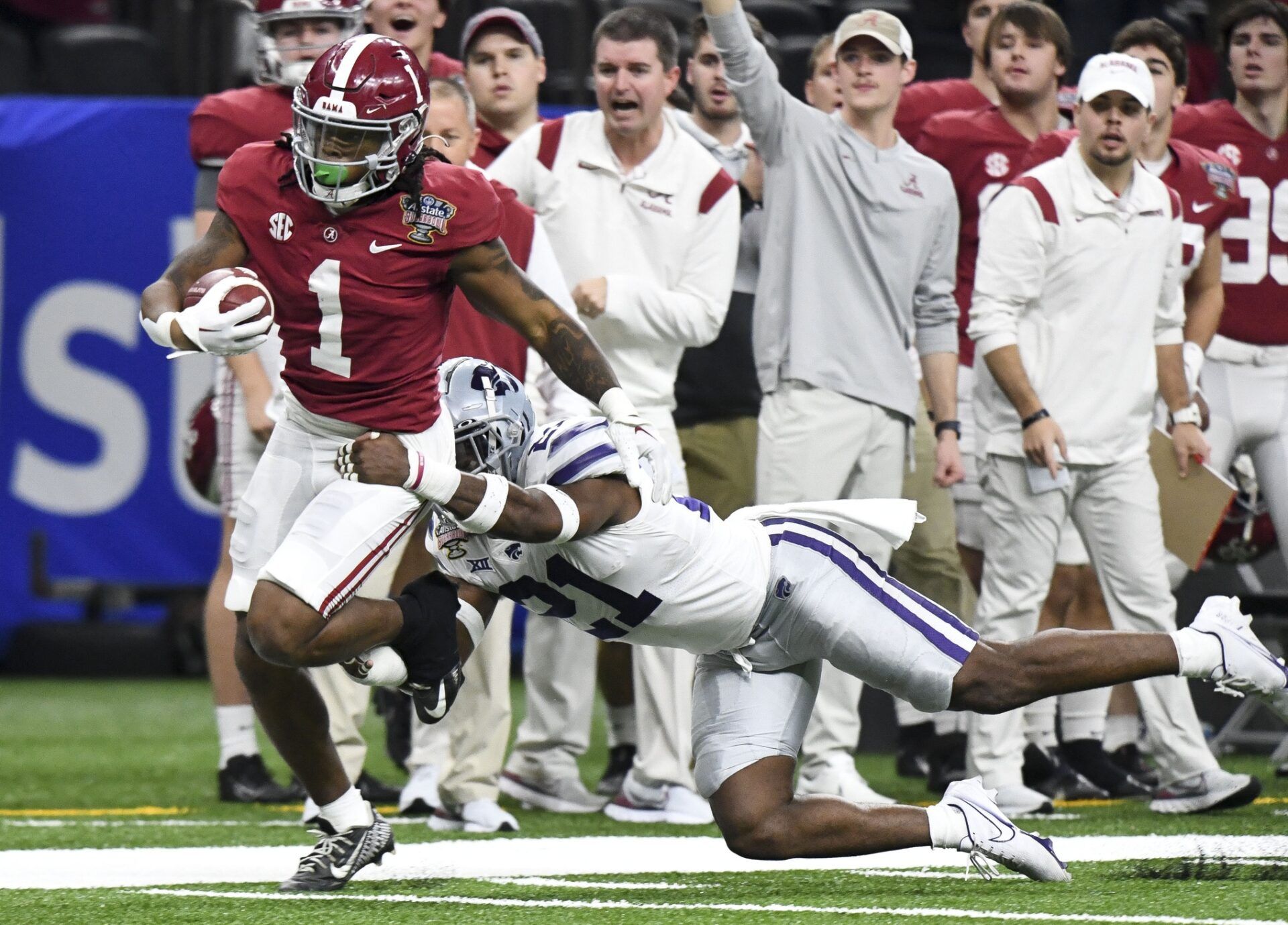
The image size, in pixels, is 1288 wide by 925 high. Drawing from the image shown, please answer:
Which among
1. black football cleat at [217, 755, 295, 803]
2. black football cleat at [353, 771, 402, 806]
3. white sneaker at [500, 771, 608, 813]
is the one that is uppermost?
white sneaker at [500, 771, 608, 813]

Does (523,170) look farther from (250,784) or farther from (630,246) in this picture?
(250,784)

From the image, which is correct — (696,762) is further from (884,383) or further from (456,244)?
(884,383)

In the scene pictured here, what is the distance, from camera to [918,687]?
3.94m

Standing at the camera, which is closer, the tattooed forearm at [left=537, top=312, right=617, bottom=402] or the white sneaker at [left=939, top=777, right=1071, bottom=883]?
the white sneaker at [left=939, top=777, right=1071, bottom=883]

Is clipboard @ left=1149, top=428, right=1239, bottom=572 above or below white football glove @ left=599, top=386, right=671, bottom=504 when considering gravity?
below

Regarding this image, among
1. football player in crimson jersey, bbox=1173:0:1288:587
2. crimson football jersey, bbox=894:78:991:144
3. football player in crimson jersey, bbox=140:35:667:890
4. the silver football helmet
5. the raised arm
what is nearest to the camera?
the raised arm

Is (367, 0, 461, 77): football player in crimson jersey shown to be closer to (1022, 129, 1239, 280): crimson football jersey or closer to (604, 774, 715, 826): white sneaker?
(1022, 129, 1239, 280): crimson football jersey

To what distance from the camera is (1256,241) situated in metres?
6.07

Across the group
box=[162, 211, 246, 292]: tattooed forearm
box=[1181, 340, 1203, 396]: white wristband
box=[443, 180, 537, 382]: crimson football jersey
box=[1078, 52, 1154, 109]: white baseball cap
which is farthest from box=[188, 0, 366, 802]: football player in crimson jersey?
box=[1181, 340, 1203, 396]: white wristband

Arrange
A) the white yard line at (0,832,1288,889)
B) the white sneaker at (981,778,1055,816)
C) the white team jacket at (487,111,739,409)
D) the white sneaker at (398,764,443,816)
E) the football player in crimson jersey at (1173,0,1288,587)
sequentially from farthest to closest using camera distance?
the football player in crimson jersey at (1173,0,1288,587) → the white team jacket at (487,111,739,409) → the white sneaker at (398,764,443,816) → the white sneaker at (981,778,1055,816) → the white yard line at (0,832,1288,889)

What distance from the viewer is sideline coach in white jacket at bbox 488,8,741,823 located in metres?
5.33

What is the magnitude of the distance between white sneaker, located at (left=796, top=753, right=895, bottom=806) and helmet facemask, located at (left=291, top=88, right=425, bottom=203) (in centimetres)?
208

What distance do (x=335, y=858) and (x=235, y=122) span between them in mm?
2227

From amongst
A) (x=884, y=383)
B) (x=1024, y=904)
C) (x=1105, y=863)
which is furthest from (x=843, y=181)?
(x=1024, y=904)
